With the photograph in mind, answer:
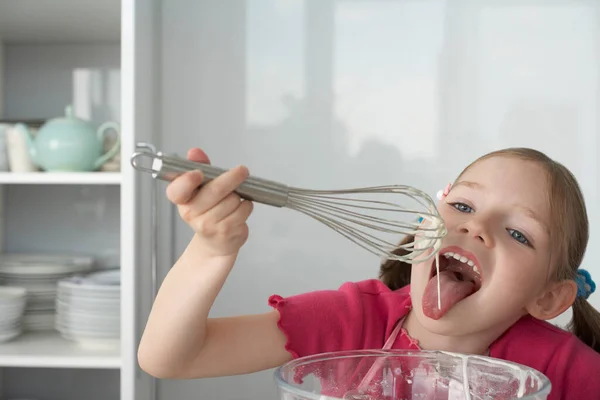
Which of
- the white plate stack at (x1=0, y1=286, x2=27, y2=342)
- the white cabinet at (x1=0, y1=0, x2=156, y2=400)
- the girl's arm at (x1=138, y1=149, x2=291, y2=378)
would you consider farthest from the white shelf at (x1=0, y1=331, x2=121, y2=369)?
the girl's arm at (x1=138, y1=149, x2=291, y2=378)

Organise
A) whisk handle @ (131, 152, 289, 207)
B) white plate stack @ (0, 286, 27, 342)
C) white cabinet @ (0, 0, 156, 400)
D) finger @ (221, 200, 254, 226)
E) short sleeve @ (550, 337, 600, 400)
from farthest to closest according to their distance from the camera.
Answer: white cabinet @ (0, 0, 156, 400)
white plate stack @ (0, 286, 27, 342)
short sleeve @ (550, 337, 600, 400)
finger @ (221, 200, 254, 226)
whisk handle @ (131, 152, 289, 207)

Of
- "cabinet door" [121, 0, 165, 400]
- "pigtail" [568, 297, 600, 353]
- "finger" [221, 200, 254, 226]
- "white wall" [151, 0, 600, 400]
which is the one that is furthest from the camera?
"white wall" [151, 0, 600, 400]

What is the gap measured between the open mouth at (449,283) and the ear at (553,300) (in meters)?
0.12

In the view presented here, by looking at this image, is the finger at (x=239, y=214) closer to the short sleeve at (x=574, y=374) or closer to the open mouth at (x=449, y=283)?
the open mouth at (x=449, y=283)

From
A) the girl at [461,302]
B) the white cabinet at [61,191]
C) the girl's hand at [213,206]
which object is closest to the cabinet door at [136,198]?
the white cabinet at [61,191]

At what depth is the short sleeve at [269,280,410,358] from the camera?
3.67 ft

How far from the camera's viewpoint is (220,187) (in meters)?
0.75

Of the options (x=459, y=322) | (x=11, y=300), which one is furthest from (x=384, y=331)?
(x=11, y=300)

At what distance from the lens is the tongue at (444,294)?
986 millimetres

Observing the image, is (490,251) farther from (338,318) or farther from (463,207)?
(338,318)

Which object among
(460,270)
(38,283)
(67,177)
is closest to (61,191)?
(38,283)

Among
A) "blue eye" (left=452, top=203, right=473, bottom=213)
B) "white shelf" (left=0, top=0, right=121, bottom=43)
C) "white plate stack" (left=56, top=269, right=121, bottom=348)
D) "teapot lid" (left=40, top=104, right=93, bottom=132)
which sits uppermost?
"white shelf" (left=0, top=0, right=121, bottom=43)

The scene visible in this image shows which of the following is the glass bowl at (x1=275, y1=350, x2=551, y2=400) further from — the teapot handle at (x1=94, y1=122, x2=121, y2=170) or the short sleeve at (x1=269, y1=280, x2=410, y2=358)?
the teapot handle at (x1=94, y1=122, x2=121, y2=170)

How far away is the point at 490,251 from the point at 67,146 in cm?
85
